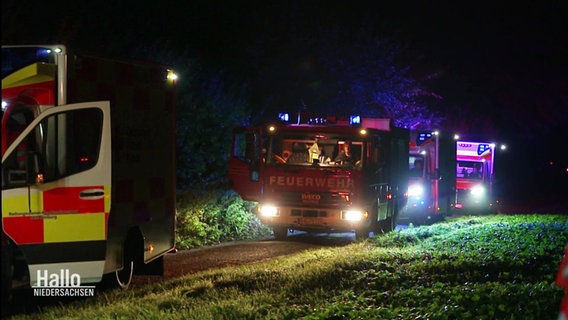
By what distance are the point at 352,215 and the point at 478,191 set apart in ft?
43.6

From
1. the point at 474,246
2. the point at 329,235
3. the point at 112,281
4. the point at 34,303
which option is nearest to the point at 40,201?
the point at 34,303

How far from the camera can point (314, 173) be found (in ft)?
52.5

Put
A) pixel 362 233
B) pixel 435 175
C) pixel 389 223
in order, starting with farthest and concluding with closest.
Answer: pixel 435 175
pixel 389 223
pixel 362 233

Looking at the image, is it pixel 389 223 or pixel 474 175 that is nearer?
pixel 389 223

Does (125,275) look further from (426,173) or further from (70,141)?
(426,173)

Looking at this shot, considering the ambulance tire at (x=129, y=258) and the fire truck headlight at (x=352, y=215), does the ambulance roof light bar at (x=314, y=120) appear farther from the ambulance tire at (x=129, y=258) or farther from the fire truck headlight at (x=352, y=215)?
the ambulance tire at (x=129, y=258)

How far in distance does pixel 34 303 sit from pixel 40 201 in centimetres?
161

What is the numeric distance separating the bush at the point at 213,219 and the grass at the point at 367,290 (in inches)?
163

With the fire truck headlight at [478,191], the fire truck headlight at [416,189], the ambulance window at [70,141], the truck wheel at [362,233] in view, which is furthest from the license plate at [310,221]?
the fire truck headlight at [478,191]

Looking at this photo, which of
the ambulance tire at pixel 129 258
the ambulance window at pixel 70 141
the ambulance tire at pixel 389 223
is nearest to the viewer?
the ambulance window at pixel 70 141

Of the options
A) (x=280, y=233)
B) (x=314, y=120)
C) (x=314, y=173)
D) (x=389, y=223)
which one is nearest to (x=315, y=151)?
(x=314, y=173)

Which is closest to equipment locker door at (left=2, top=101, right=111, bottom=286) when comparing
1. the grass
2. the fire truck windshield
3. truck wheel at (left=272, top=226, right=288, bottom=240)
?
the grass

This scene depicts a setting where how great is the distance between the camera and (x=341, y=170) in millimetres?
15953

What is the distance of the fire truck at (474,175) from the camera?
28031 mm
